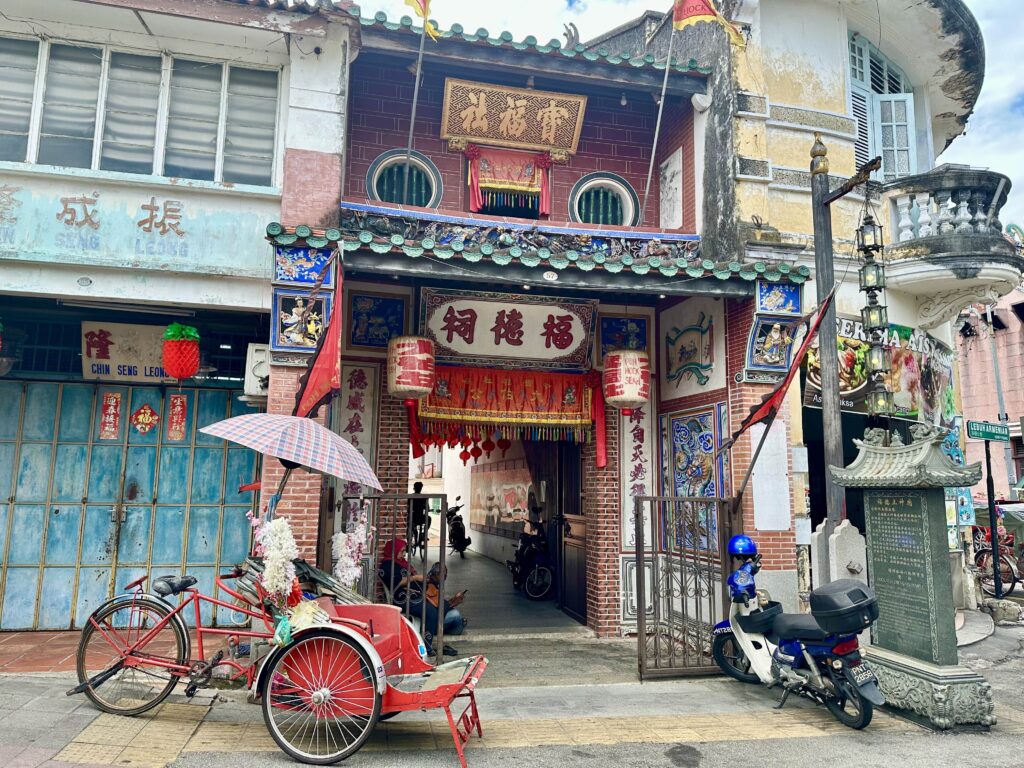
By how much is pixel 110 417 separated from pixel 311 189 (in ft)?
13.2

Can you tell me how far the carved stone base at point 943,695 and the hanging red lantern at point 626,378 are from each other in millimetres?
3944

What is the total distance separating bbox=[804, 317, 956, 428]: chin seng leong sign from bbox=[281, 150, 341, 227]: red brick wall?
647cm

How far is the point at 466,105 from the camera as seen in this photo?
366 inches

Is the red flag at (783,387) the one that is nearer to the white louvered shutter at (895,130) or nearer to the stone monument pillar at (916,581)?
the stone monument pillar at (916,581)

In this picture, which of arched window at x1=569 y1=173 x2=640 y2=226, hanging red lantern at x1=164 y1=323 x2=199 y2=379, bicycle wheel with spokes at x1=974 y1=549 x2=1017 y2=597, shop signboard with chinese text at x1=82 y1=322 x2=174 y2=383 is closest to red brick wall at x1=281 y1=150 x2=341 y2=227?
hanging red lantern at x1=164 y1=323 x2=199 y2=379

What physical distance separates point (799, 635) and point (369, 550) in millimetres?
4737

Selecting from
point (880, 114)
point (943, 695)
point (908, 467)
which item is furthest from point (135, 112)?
point (880, 114)

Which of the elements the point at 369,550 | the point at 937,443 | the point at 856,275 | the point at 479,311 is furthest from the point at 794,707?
the point at 856,275

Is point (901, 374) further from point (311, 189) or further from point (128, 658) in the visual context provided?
point (128, 658)

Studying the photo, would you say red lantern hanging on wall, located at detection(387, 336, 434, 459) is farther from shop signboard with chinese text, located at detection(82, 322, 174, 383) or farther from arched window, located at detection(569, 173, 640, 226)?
arched window, located at detection(569, 173, 640, 226)

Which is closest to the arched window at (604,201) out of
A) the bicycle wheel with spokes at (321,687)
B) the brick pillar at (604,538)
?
the brick pillar at (604,538)

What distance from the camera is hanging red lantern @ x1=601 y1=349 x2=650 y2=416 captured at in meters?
8.67

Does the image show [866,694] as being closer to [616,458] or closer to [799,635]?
[799,635]

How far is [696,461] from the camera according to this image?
29.9ft
